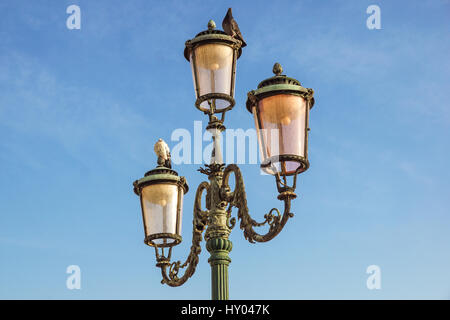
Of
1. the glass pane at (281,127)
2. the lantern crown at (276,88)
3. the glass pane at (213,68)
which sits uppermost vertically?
the glass pane at (213,68)

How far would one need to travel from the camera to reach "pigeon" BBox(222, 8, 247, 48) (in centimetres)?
1023

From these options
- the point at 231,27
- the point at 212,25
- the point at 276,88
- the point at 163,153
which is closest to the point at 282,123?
the point at 276,88

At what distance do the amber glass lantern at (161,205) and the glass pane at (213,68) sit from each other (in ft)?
4.90

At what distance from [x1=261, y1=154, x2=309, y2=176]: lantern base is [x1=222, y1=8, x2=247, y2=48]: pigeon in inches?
78.4

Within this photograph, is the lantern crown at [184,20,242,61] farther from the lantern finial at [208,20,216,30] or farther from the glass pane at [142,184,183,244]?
the glass pane at [142,184,183,244]

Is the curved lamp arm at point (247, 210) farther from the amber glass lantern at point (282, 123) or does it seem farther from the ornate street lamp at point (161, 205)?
the ornate street lamp at point (161, 205)

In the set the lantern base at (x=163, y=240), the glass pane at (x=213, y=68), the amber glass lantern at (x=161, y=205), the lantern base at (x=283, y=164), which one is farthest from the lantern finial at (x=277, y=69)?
the lantern base at (x=163, y=240)

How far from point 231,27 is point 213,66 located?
1.89 ft

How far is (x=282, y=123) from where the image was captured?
906 cm

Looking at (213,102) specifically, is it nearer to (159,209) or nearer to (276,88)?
(276,88)

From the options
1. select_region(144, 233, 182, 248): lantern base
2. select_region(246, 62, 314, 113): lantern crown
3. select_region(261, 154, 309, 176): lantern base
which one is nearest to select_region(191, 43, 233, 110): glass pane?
select_region(246, 62, 314, 113): lantern crown

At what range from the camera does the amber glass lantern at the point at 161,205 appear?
10.9 meters
